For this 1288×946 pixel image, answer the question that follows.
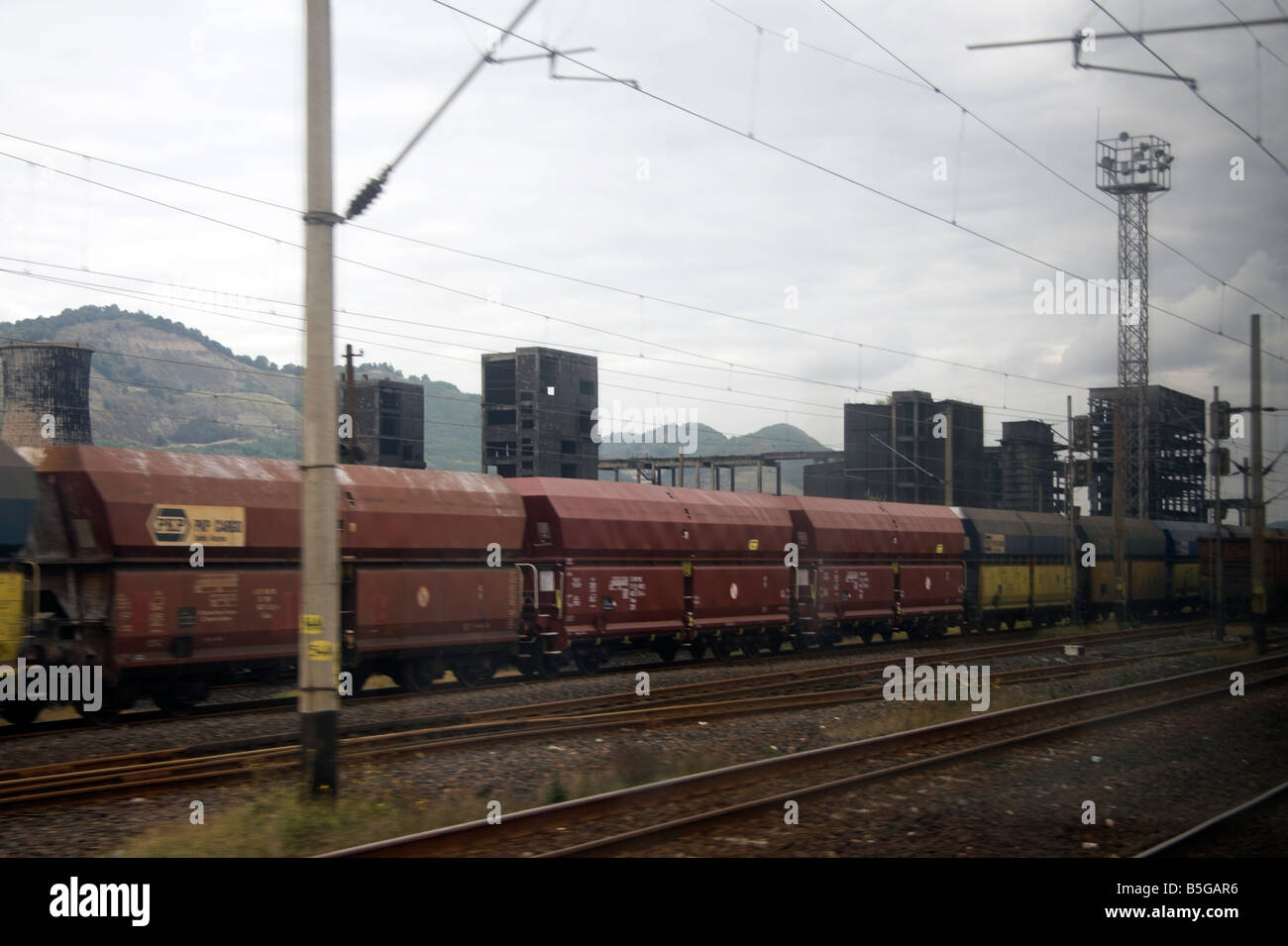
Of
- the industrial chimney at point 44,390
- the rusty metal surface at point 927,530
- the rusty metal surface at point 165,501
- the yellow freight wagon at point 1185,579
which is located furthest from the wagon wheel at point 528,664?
the industrial chimney at point 44,390

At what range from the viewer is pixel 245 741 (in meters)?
13.4

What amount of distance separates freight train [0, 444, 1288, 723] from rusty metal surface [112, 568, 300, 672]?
0.03 metres

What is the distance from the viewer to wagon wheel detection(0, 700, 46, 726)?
15469mm

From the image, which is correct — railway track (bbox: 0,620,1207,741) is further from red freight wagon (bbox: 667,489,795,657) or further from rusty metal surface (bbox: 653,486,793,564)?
A: rusty metal surface (bbox: 653,486,793,564)

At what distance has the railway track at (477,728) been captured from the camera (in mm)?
11516

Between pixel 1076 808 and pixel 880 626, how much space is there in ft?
76.6

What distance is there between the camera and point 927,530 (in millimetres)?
35312

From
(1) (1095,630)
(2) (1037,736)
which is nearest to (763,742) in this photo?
(2) (1037,736)

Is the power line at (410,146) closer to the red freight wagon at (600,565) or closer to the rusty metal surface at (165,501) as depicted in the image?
the rusty metal surface at (165,501)

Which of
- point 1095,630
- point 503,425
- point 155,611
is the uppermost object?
point 503,425

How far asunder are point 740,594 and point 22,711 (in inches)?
674

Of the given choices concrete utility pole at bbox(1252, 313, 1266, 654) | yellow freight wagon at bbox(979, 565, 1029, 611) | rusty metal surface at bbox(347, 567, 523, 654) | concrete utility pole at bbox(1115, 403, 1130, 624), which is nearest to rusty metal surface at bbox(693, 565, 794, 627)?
rusty metal surface at bbox(347, 567, 523, 654)

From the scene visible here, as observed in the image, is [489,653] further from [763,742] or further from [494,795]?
[494,795]
